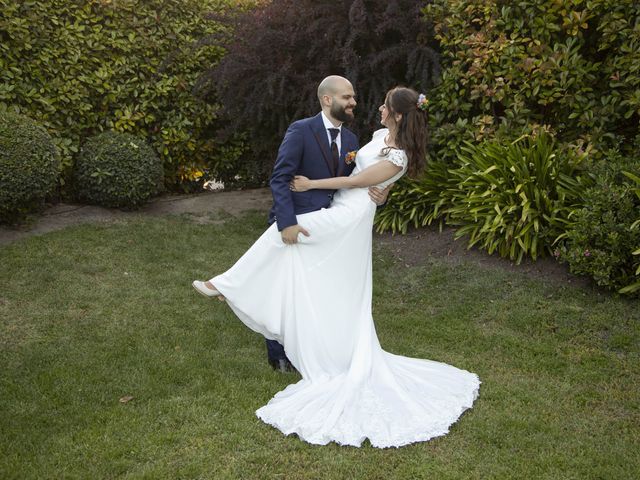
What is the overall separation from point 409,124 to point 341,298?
1.15 meters

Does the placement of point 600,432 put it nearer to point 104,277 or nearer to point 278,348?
point 278,348

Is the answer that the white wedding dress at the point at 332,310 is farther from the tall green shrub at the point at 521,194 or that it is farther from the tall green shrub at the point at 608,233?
the tall green shrub at the point at 521,194

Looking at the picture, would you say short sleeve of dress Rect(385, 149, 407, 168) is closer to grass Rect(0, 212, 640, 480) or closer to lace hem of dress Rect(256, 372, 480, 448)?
lace hem of dress Rect(256, 372, 480, 448)

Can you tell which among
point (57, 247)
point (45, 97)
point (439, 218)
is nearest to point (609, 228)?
point (439, 218)

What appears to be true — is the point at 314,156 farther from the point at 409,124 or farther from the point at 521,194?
the point at 521,194

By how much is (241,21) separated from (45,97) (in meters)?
2.60

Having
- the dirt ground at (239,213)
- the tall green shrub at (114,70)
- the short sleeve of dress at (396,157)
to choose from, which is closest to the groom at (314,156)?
the short sleeve of dress at (396,157)

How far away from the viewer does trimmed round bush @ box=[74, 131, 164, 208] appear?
8078 mm

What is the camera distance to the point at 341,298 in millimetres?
4258

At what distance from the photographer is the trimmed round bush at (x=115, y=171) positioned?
8.08m

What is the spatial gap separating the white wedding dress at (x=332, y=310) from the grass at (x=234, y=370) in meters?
0.27

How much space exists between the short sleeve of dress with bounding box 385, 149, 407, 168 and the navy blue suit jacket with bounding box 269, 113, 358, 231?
1.04 feet

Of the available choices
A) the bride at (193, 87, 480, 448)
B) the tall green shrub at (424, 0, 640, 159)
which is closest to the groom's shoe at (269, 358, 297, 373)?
the bride at (193, 87, 480, 448)

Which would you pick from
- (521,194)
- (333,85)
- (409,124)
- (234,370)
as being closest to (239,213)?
(521,194)
